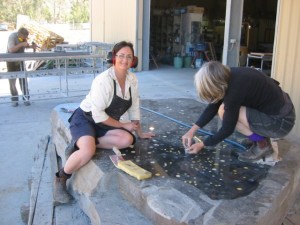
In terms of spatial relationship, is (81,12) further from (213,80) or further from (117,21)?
(213,80)

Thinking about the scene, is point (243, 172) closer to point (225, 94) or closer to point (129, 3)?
point (225, 94)

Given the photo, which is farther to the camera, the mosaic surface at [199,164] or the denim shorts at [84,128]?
the denim shorts at [84,128]

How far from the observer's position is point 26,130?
203 inches

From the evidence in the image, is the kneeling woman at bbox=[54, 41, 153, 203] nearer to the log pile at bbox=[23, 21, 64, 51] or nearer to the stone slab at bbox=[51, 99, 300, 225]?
the stone slab at bbox=[51, 99, 300, 225]

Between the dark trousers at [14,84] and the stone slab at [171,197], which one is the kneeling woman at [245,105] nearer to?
the stone slab at [171,197]

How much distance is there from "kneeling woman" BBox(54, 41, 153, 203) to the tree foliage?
31.3 metres

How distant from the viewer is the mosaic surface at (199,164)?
7.90ft

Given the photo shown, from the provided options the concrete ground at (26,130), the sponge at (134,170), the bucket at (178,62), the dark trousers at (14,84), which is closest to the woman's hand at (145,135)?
the sponge at (134,170)

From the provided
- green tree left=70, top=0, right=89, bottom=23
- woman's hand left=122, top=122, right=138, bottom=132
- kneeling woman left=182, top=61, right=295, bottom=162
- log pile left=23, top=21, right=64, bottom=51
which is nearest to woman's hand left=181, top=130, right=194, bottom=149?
kneeling woman left=182, top=61, right=295, bottom=162

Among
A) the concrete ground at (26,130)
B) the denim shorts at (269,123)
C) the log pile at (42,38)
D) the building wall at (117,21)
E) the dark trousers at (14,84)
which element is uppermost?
the building wall at (117,21)

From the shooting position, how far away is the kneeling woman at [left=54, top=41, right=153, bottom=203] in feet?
9.02

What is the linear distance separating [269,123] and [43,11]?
3591cm

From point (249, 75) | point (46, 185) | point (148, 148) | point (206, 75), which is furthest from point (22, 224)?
point (249, 75)

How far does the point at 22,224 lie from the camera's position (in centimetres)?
309
